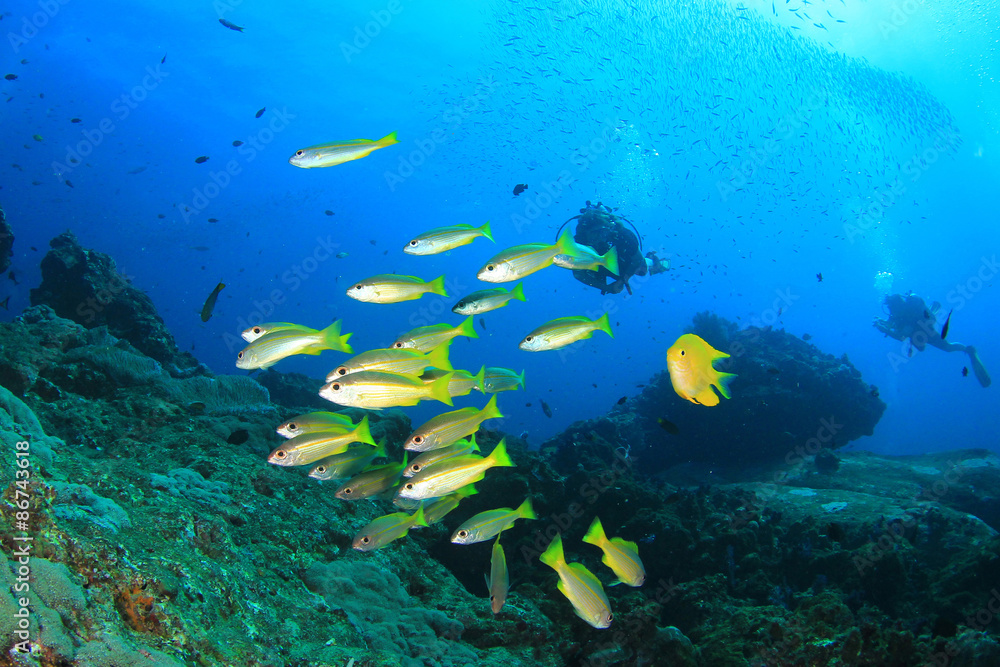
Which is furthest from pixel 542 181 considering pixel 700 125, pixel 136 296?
pixel 136 296

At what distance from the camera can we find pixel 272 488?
4.90 metres

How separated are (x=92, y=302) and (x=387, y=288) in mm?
13895

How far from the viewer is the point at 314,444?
11.5 ft

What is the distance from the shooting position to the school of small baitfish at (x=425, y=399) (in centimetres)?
331

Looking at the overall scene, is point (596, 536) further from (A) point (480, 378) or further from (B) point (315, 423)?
(B) point (315, 423)

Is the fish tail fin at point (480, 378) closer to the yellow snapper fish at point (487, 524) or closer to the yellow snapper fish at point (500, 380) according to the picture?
the yellow snapper fish at point (500, 380)

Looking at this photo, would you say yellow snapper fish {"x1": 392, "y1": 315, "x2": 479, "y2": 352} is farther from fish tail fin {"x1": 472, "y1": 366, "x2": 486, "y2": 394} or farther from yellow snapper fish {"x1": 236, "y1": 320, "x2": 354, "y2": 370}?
yellow snapper fish {"x1": 236, "y1": 320, "x2": 354, "y2": 370}

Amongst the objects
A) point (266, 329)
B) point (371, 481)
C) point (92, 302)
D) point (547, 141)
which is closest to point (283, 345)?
point (266, 329)

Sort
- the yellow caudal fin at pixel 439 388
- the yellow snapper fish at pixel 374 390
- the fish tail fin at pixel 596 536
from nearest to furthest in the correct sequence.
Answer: the yellow snapper fish at pixel 374 390 < the yellow caudal fin at pixel 439 388 < the fish tail fin at pixel 596 536

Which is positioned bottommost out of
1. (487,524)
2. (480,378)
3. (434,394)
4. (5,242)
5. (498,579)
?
(5,242)

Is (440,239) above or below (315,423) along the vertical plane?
above

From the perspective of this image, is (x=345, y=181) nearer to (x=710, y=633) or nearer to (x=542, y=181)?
(x=542, y=181)

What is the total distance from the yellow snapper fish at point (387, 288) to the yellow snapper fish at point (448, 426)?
4.12 feet

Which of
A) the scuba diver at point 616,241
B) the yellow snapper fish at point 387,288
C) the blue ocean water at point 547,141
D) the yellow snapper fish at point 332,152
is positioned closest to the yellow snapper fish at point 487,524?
the yellow snapper fish at point 387,288
